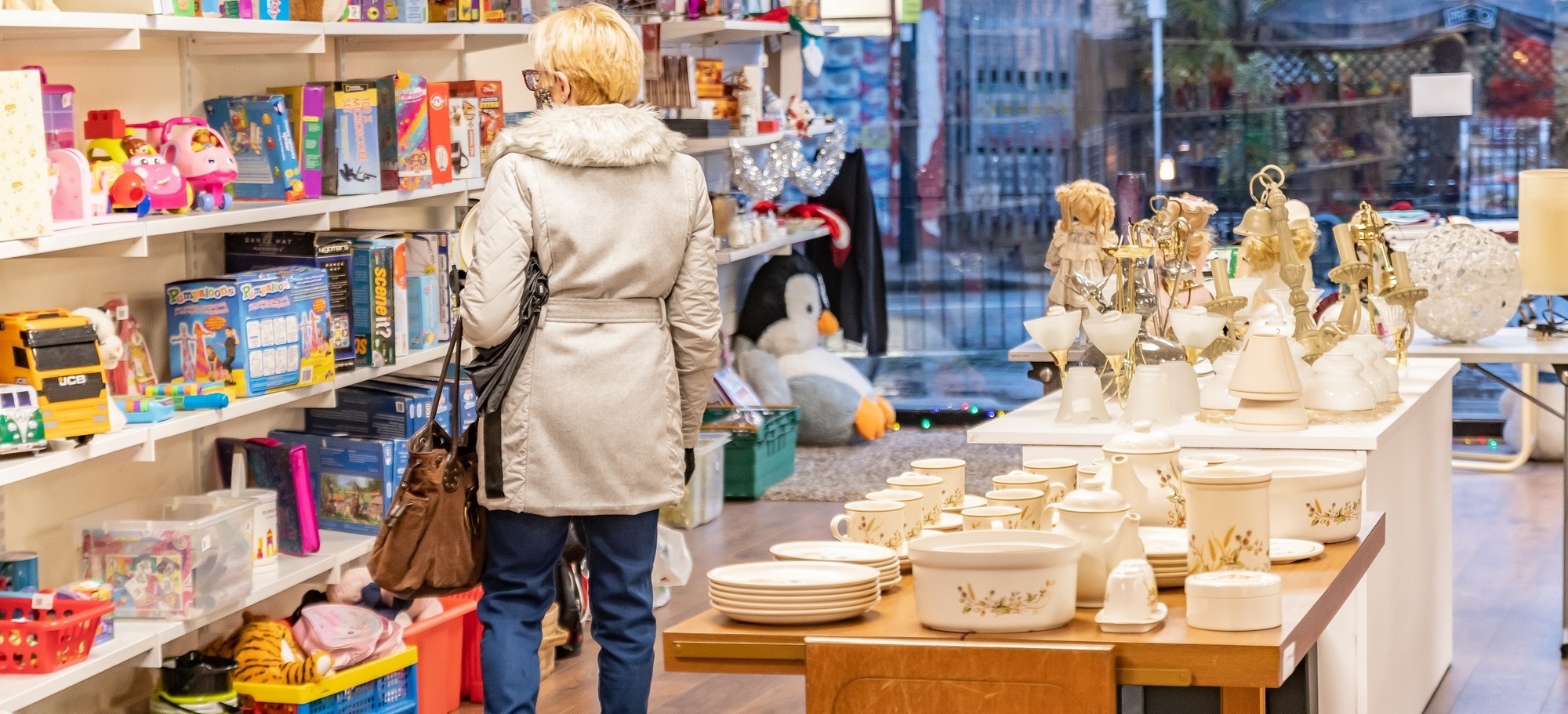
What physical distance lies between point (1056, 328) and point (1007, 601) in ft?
4.35

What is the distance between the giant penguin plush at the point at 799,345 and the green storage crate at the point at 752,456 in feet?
2.14

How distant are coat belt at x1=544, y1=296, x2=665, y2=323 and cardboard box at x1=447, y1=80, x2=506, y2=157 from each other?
5.16 ft

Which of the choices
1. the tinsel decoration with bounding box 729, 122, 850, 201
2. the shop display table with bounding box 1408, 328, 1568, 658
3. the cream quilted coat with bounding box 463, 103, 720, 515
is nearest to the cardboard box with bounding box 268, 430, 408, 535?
the cream quilted coat with bounding box 463, 103, 720, 515

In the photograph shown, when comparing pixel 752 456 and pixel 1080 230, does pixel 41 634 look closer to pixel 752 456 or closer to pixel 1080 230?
pixel 1080 230

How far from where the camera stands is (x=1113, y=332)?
3.22 meters

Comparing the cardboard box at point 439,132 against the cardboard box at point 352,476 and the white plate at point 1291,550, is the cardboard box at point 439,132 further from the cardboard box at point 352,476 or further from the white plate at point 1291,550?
the white plate at point 1291,550

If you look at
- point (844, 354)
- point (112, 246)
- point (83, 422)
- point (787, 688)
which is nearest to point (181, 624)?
point (83, 422)

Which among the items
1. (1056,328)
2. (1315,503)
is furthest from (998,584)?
(1056,328)

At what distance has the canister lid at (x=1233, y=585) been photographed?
74.0 inches

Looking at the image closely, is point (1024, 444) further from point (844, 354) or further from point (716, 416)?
point (844, 354)

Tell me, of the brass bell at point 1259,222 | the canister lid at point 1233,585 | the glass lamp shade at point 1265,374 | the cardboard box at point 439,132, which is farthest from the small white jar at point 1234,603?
the cardboard box at point 439,132

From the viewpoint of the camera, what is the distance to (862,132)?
8359 millimetres

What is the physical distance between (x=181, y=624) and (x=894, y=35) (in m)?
5.56

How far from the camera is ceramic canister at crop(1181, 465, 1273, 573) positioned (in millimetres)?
2047
